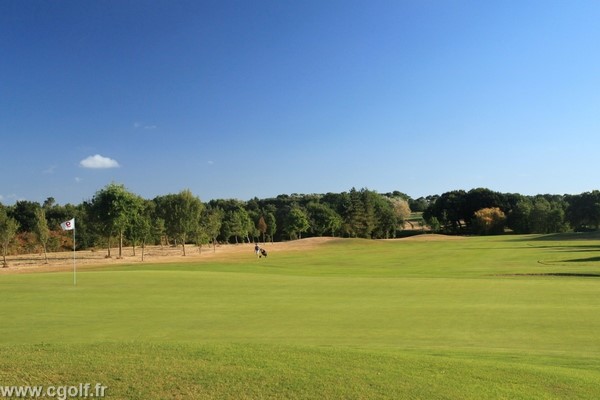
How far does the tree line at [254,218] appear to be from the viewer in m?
53.8

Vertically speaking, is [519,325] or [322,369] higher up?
[322,369]

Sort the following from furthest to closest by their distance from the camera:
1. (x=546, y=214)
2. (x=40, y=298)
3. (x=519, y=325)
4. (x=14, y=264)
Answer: (x=546, y=214)
(x=14, y=264)
(x=40, y=298)
(x=519, y=325)

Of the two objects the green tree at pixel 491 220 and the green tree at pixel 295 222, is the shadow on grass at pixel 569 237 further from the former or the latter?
the green tree at pixel 295 222

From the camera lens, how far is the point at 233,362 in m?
6.92

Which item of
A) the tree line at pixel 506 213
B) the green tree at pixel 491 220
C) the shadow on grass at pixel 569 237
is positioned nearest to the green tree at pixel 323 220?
the tree line at pixel 506 213

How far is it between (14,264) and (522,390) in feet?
172

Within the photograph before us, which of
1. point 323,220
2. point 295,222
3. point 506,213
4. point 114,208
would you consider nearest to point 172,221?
point 114,208

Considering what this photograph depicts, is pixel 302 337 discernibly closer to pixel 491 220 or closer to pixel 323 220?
pixel 323 220

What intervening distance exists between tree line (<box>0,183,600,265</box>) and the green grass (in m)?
30.5

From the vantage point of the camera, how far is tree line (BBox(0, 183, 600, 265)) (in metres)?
53.8

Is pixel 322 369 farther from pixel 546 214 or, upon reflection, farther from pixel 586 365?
pixel 546 214

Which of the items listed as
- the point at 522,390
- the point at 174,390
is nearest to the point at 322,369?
the point at 174,390

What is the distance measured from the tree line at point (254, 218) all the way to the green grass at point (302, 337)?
30472 millimetres

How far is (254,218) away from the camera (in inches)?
4092
